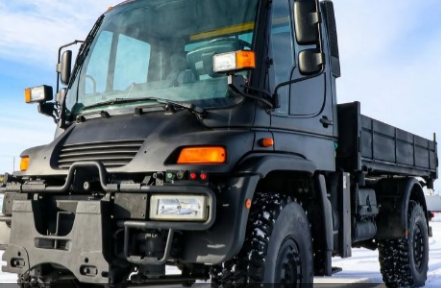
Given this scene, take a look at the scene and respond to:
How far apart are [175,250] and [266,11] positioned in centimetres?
192

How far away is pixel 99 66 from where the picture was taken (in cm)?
455

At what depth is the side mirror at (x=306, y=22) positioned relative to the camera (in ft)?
12.0

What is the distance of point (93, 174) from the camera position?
3689 mm

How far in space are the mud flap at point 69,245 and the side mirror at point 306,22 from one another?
1779mm

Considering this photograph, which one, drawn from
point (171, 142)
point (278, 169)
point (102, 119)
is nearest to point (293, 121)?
point (278, 169)

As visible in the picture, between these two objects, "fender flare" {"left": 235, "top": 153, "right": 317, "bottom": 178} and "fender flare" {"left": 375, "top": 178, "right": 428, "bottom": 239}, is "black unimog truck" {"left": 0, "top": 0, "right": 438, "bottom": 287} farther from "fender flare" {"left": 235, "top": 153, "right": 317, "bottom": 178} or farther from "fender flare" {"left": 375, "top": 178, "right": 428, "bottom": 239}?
"fender flare" {"left": 375, "top": 178, "right": 428, "bottom": 239}

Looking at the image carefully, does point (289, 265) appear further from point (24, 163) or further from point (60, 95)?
point (60, 95)

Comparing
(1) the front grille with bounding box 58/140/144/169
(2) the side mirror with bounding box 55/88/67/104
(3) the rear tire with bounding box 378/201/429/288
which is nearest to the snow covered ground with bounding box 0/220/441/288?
(3) the rear tire with bounding box 378/201/429/288

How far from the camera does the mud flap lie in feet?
10.7

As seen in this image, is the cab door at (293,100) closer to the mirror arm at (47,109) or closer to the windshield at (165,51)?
the windshield at (165,51)

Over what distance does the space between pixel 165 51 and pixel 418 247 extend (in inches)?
187

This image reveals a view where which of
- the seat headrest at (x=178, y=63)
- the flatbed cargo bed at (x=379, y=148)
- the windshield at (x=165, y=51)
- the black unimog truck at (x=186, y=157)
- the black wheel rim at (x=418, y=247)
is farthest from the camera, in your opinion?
the black wheel rim at (x=418, y=247)

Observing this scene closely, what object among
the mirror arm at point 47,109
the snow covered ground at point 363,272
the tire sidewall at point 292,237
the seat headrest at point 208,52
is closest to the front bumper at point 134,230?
the tire sidewall at point 292,237

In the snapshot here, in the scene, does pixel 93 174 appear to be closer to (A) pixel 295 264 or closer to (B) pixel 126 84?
(B) pixel 126 84
